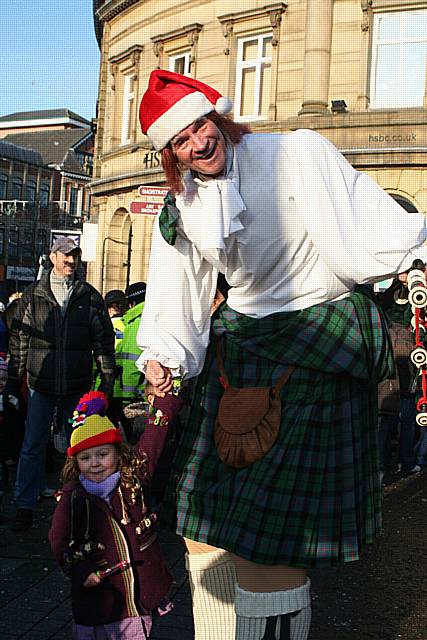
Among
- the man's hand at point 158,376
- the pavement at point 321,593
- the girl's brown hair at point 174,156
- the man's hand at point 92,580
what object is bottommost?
the pavement at point 321,593

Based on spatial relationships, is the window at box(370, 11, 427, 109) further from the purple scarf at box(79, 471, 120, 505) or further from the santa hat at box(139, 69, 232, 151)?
the santa hat at box(139, 69, 232, 151)

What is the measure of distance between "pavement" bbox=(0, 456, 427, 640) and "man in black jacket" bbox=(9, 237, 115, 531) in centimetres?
76

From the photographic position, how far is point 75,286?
6219 mm

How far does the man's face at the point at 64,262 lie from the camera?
6.09m

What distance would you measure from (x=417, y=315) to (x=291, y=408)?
0.66 metres

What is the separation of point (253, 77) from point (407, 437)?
15.0 m

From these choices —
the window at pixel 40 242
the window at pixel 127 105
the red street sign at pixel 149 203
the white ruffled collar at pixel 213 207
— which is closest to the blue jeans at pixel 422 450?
the red street sign at pixel 149 203

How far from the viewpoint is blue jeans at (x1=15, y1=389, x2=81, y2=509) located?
5.73 meters

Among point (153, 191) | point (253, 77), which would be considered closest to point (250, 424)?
point (153, 191)

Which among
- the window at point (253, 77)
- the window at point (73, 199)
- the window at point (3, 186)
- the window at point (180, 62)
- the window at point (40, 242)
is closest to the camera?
the window at point (253, 77)

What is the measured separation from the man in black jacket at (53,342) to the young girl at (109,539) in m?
2.63

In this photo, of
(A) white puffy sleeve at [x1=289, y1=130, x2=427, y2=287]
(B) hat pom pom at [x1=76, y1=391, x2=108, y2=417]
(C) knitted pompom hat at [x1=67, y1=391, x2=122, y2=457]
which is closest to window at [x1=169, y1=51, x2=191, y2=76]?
(B) hat pom pom at [x1=76, y1=391, x2=108, y2=417]

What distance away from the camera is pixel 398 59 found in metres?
19.6

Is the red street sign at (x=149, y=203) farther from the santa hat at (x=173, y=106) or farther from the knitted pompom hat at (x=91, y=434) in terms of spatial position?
the santa hat at (x=173, y=106)
